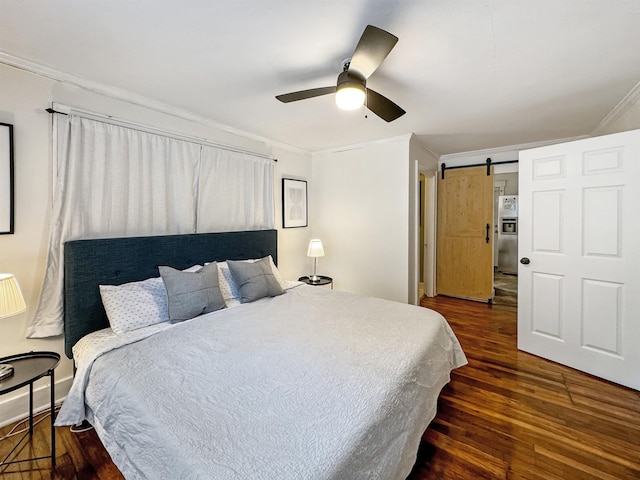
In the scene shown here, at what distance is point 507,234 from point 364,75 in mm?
6403

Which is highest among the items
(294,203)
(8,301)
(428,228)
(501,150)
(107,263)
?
(501,150)

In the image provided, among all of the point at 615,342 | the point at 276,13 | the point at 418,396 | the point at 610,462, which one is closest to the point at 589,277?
A: the point at 615,342

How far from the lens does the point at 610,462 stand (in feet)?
5.12

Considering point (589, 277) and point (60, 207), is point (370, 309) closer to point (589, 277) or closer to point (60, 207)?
point (589, 277)

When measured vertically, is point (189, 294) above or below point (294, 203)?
Result: below

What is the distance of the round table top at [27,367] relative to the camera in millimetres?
1417

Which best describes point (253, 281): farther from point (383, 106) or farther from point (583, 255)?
point (583, 255)

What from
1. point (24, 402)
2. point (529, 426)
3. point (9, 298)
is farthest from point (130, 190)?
point (529, 426)

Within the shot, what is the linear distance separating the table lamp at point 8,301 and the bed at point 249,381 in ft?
1.02

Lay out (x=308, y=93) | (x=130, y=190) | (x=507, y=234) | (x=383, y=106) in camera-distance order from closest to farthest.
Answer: (x=308, y=93), (x=383, y=106), (x=130, y=190), (x=507, y=234)

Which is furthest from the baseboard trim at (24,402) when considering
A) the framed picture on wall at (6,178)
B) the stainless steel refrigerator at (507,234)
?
the stainless steel refrigerator at (507,234)

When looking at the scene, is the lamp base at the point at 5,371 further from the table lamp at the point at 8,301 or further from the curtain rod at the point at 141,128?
the curtain rod at the point at 141,128

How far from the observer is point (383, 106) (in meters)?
1.96

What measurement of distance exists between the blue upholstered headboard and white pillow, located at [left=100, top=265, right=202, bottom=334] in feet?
0.34
